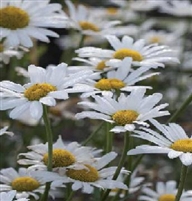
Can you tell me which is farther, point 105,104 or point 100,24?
point 100,24

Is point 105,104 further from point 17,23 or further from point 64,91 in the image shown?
point 17,23

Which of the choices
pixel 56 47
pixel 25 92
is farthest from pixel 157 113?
pixel 56 47

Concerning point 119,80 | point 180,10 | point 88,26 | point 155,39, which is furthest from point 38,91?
point 155,39

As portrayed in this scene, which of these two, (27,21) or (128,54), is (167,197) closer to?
(128,54)

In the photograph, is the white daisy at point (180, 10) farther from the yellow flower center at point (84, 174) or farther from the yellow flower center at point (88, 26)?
the yellow flower center at point (84, 174)

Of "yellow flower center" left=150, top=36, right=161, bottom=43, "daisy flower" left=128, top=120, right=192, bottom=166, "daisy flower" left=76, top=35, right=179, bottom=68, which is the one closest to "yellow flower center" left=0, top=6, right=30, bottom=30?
"daisy flower" left=76, top=35, right=179, bottom=68

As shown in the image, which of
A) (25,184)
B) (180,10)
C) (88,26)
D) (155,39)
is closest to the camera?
(25,184)
